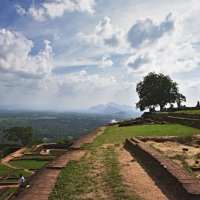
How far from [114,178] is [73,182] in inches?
38.9

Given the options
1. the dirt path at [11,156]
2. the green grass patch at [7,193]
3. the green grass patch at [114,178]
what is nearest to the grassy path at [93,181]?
the green grass patch at [114,178]

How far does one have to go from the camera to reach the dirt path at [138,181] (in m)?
6.94

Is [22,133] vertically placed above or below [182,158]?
below

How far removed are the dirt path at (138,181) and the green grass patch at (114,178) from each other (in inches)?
6.5

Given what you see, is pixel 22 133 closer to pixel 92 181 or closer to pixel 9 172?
pixel 9 172

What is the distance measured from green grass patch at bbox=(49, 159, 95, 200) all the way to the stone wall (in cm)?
164

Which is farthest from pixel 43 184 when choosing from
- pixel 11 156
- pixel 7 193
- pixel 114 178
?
pixel 11 156

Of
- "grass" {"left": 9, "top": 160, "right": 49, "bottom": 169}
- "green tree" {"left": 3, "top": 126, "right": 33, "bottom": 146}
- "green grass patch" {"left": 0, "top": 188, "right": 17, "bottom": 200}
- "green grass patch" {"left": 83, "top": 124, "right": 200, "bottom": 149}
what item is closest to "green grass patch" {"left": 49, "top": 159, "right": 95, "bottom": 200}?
"green grass patch" {"left": 83, "top": 124, "right": 200, "bottom": 149}

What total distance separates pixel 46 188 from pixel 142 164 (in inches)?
151

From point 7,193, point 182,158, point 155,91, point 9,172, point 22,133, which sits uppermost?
point 155,91

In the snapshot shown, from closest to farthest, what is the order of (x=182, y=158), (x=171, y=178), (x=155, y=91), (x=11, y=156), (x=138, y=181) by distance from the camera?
(x=171, y=178)
(x=138, y=181)
(x=182, y=158)
(x=11, y=156)
(x=155, y=91)

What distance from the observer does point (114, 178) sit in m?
8.12

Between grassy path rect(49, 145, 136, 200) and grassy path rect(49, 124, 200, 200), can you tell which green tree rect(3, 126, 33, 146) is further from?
grassy path rect(49, 145, 136, 200)

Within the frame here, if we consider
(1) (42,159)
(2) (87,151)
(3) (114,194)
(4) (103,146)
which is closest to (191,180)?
(3) (114,194)
